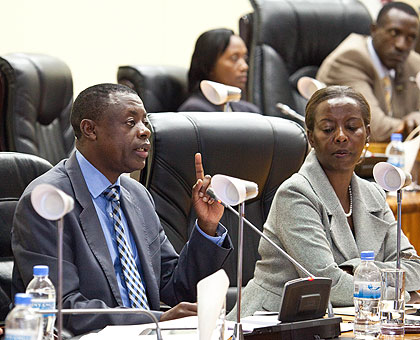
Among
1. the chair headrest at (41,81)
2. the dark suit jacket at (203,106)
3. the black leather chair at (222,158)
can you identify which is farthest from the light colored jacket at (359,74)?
the black leather chair at (222,158)

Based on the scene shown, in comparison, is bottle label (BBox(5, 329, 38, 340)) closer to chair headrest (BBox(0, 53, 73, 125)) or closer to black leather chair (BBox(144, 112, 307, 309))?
black leather chair (BBox(144, 112, 307, 309))

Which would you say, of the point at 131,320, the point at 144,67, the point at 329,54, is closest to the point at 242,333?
the point at 131,320

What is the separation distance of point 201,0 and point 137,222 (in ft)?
12.0

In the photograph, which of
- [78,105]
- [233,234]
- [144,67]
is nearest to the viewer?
[78,105]

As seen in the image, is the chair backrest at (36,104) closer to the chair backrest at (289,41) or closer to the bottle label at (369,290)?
the chair backrest at (289,41)

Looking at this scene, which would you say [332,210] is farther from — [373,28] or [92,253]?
[373,28]

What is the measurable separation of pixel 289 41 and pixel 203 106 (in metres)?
0.66

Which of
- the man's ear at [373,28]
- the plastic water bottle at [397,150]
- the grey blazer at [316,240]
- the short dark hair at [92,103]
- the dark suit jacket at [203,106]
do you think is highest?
the short dark hair at [92,103]

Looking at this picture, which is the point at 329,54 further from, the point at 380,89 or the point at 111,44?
the point at 111,44

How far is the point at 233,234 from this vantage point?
9.30ft

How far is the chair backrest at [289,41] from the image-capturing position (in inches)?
180

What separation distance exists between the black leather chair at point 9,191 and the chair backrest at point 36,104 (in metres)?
1.70

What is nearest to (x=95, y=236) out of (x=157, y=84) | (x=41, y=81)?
(x=41, y=81)

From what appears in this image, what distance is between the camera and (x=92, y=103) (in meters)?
2.26
